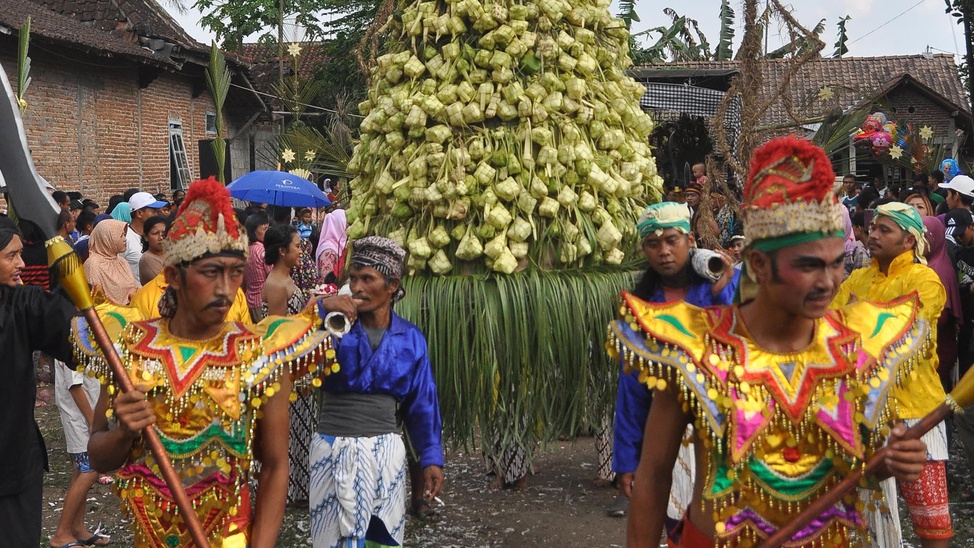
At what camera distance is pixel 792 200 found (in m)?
2.48

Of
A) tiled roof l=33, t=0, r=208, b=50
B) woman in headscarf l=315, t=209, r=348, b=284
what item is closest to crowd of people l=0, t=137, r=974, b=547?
woman in headscarf l=315, t=209, r=348, b=284

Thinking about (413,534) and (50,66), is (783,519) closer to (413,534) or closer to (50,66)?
(413,534)

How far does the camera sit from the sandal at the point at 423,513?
601 centimetres

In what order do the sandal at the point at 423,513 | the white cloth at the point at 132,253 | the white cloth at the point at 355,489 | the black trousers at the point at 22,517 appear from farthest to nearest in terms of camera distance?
the white cloth at the point at 132,253, the sandal at the point at 423,513, the white cloth at the point at 355,489, the black trousers at the point at 22,517

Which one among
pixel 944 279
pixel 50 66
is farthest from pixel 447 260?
pixel 50 66

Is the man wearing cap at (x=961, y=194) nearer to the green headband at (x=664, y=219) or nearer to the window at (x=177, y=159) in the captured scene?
the green headband at (x=664, y=219)

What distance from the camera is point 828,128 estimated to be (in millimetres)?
6578

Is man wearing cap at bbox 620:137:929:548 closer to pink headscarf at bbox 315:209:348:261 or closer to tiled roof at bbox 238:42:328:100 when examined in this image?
pink headscarf at bbox 315:209:348:261

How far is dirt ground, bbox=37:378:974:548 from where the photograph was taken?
571 centimetres

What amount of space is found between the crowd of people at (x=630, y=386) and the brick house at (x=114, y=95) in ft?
34.0

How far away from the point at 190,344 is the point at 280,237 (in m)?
3.22

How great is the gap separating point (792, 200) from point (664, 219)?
201cm

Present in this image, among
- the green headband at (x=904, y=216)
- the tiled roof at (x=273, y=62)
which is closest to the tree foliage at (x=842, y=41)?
the tiled roof at (x=273, y=62)

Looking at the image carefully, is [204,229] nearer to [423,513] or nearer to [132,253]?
[423,513]
